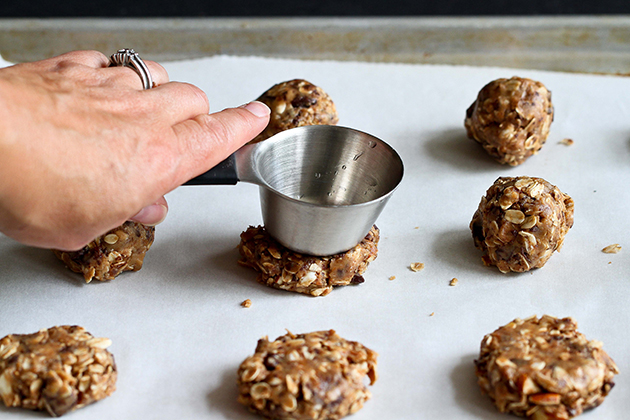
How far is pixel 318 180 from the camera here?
1619 mm

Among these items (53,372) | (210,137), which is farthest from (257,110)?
(53,372)

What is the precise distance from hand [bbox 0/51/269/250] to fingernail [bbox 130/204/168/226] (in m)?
0.23

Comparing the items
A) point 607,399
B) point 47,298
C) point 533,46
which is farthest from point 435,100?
point 47,298

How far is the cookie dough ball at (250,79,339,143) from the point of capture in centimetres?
189

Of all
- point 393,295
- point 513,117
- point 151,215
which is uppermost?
point 513,117

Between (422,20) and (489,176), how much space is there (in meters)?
0.92

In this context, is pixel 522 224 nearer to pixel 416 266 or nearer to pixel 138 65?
pixel 416 266

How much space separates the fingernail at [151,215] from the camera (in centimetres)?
147

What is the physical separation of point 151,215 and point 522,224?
0.87m

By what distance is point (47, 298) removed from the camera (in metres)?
1.49

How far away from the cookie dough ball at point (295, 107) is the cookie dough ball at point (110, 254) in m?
0.56

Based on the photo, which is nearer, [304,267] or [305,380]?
[305,380]

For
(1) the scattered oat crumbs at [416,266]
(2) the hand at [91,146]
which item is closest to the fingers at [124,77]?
(2) the hand at [91,146]

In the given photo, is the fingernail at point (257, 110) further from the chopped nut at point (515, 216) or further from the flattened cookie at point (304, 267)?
the chopped nut at point (515, 216)
